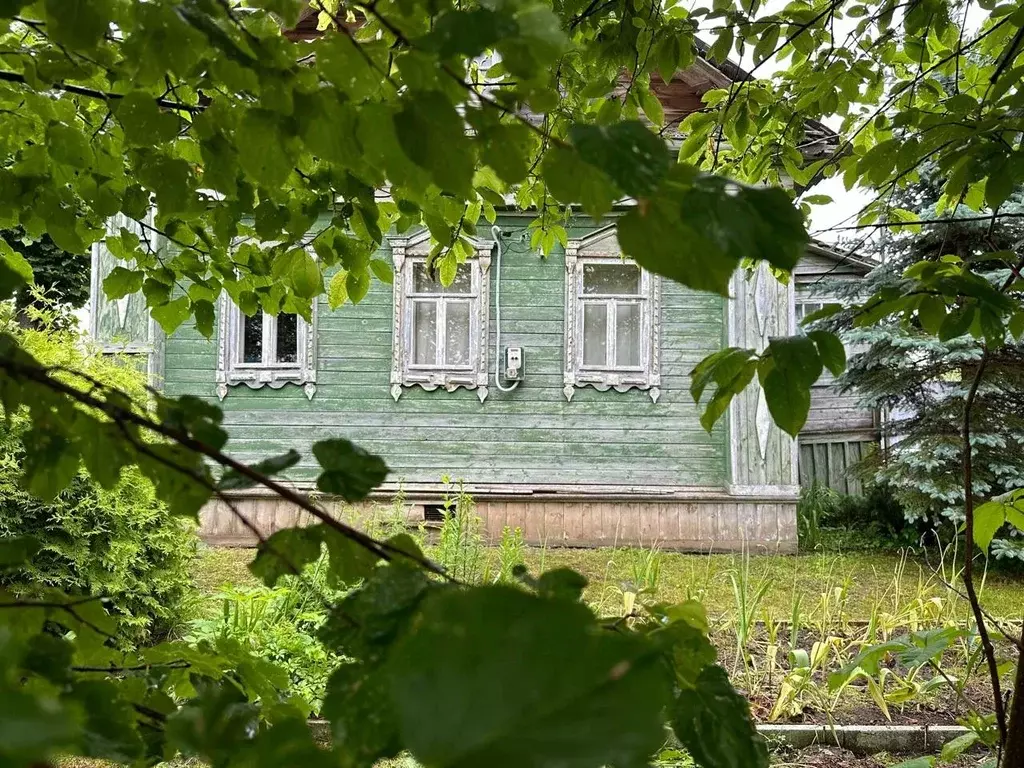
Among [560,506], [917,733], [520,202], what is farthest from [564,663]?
[560,506]

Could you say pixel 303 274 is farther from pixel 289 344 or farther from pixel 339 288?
A: pixel 289 344

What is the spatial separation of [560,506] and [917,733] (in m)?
3.76

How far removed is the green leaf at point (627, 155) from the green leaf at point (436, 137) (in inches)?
4.3

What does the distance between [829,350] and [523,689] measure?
2.00ft

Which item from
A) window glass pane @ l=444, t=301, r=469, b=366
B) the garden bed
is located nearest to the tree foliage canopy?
the garden bed

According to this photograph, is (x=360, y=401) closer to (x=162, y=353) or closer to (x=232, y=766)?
(x=162, y=353)

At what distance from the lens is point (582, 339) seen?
6.08 m

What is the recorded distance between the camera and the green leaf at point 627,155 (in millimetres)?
383

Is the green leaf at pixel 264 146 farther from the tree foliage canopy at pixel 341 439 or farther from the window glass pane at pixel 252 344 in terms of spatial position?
the window glass pane at pixel 252 344

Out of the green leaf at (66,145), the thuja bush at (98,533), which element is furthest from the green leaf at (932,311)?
the thuja bush at (98,533)

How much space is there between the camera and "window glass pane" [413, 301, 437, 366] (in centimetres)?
613

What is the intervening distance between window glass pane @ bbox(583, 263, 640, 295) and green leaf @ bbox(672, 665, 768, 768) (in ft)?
18.7

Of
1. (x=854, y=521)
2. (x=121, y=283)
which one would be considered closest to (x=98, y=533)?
(x=121, y=283)

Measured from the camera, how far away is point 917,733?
2.39m
